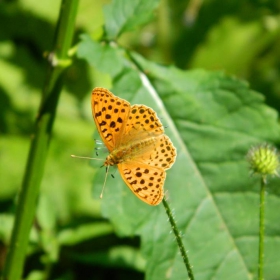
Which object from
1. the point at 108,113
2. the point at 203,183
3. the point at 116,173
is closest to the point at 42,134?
the point at 108,113

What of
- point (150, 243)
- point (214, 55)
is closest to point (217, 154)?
point (150, 243)

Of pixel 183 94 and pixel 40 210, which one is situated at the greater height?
pixel 183 94

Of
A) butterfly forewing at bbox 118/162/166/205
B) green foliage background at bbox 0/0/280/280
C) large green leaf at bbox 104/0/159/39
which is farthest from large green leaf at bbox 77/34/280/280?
butterfly forewing at bbox 118/162/166/205

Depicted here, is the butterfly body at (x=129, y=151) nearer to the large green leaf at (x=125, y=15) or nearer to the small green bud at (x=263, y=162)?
the small green bud at (x=263, y=162)

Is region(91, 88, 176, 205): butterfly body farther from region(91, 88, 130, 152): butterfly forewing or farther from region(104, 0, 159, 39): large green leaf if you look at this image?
region(104, 0, 159, 39): large green leaf

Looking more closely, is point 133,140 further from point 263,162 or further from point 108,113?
point 263,162

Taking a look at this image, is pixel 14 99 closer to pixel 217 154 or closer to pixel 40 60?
pixel 40 60

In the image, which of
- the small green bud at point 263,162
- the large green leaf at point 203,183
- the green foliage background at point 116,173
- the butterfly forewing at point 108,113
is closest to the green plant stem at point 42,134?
the green foliage background at point 116,173
